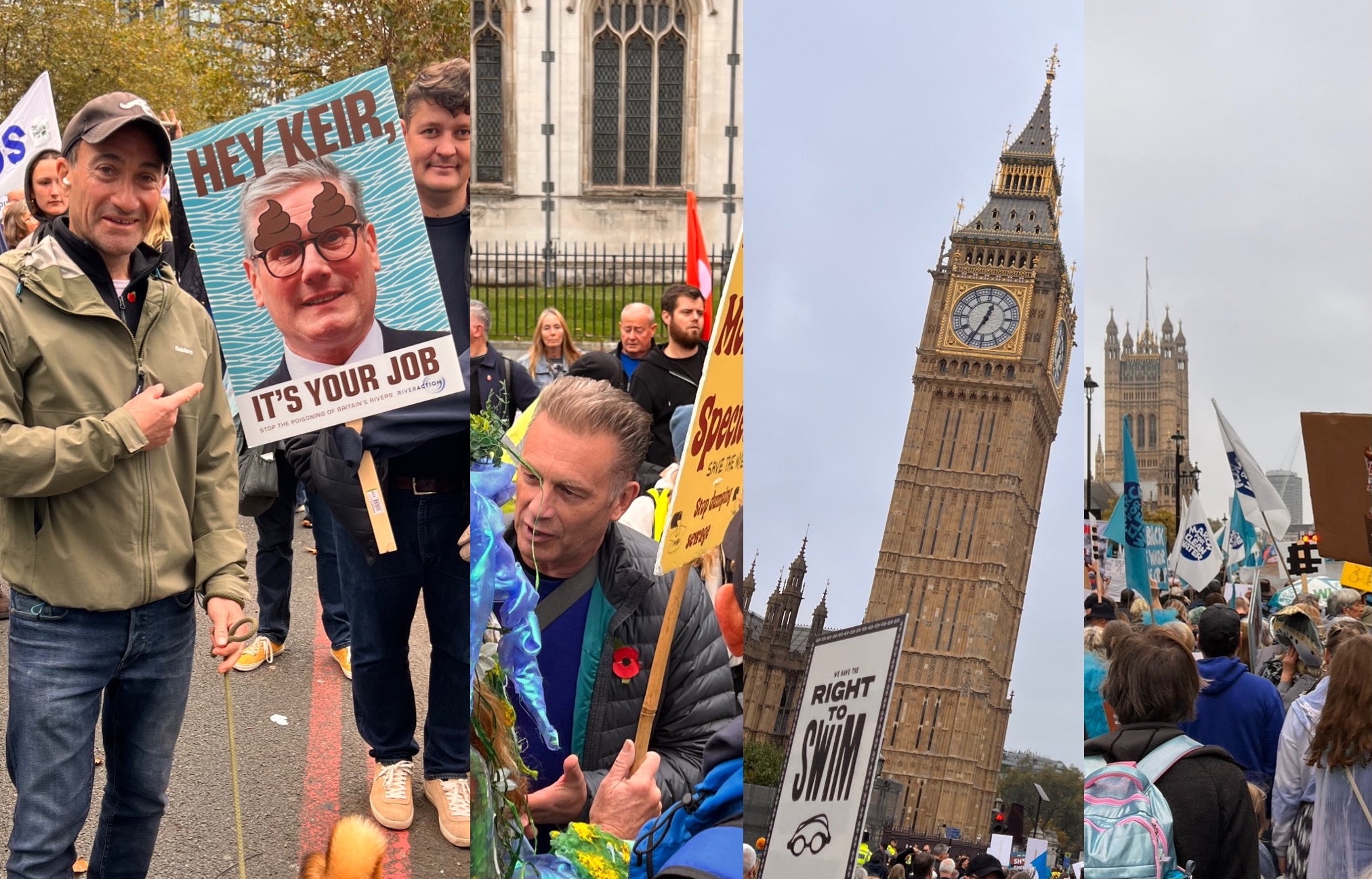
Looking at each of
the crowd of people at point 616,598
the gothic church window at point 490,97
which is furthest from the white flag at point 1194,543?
the gothic church window at point 490,97

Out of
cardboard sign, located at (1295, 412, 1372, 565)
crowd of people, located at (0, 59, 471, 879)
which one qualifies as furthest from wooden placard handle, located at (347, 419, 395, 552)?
cardboard sign, located at (1295, 412, 1372, 565)

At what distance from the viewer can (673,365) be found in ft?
8.31

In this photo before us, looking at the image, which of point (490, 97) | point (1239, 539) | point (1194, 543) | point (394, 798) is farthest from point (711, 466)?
point (1239, 539)

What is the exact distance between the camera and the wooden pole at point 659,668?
102 inches

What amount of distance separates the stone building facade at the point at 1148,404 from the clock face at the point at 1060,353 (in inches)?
34.2

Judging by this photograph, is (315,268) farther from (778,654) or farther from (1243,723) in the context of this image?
(1243,723)

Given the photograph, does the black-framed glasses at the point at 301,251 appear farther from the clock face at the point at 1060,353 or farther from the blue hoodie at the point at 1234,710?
the blue hoodie at the point at 1234,710

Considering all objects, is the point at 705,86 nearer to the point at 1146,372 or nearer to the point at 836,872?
the point at 836,872

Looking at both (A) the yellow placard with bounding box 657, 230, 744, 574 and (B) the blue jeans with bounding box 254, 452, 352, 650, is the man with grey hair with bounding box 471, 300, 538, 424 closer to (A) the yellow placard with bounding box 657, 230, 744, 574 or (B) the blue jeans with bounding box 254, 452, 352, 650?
(A) the yellow placard with bounding box 657, 230, 744, 574

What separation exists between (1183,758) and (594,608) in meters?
1.57

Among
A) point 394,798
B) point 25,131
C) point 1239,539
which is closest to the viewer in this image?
point 394,798

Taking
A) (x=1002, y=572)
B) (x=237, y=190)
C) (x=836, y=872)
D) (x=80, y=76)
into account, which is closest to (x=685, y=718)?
(x=836, y=872)

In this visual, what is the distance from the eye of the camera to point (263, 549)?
5504 mm

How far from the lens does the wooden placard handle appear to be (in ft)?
13.1
